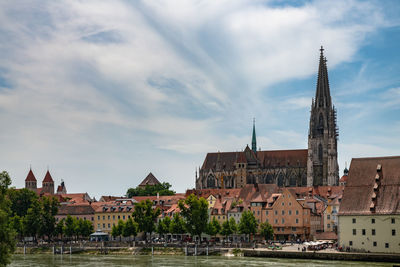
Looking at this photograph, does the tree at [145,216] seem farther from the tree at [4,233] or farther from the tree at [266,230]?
the tree at [4,233]

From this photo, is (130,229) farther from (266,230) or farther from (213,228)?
(266,230)

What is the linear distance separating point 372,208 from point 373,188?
3658 millimetres

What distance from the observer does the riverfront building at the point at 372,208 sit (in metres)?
89.9

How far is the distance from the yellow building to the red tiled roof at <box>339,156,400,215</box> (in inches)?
2498

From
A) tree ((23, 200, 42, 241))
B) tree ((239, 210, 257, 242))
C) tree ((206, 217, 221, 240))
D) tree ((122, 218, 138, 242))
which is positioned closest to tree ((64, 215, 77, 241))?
tree ((23, 200, 42, 241))

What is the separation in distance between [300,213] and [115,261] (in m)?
42.9

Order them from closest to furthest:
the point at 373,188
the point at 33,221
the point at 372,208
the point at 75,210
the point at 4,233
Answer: the point at 4,233, the point at 372,208, the point at 373,188, the point at 33,221, the point at 75,210

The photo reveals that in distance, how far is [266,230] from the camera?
120812 millimetres

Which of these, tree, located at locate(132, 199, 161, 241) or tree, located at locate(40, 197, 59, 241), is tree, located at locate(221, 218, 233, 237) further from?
tree, located at locate(40, 197, 59, 241)

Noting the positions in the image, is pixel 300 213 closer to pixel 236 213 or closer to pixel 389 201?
pixel 236 213

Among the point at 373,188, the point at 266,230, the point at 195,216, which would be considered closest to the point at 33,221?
the point at 195,216

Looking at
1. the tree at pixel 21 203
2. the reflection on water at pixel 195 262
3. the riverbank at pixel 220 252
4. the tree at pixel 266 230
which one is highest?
the tree at pixel 21 203

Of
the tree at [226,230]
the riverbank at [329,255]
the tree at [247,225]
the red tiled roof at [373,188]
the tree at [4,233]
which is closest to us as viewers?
the tree at [4,233]

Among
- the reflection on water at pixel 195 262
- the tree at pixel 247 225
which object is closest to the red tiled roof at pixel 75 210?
the tree at pixel 247 225
